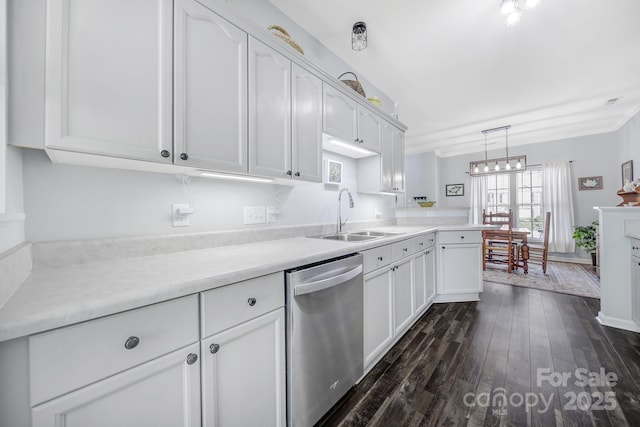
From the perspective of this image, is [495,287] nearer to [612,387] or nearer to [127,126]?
[612,387]

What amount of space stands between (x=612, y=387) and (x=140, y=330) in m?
2.53

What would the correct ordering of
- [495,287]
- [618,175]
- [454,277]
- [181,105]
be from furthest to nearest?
[618,175]
[495,287]
[454,277]
[181,105]

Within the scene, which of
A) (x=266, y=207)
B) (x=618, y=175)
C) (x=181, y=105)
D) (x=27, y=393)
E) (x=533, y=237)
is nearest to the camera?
(x=27, y=393)

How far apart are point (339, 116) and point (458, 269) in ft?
7.20

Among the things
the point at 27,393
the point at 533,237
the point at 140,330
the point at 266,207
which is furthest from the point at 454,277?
the point at 533,237

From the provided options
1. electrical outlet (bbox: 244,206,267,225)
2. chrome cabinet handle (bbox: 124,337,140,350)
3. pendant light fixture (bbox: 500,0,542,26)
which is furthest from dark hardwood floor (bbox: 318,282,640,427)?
pendant light fixture (bbox: 500,0,542,26)

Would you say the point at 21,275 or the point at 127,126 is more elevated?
the point at 127,126

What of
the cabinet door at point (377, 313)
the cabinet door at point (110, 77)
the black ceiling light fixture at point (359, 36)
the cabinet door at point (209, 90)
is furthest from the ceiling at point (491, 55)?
the cabinet door at point (377, 313)

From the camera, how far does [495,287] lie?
11.1ft

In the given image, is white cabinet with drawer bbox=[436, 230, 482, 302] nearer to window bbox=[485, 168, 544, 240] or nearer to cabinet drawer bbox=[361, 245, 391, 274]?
cabinet drawer bbox=[361, 245, 391, 274]

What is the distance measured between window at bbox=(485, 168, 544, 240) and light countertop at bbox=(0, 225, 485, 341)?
6.28m

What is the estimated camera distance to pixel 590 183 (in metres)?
4.90

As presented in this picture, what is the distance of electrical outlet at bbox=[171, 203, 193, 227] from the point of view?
130 cm

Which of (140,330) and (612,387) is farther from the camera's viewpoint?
(612,387)
